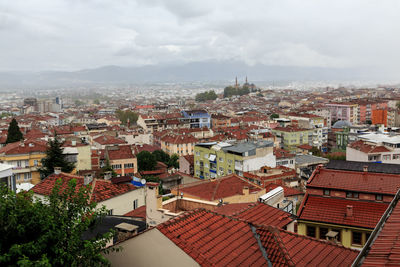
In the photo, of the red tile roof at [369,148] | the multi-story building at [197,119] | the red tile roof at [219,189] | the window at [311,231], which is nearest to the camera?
the window at [311,231]

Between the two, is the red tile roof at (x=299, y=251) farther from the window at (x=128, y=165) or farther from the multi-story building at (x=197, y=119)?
the multi-story building at (x=197, y=119)

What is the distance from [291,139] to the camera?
161 ft

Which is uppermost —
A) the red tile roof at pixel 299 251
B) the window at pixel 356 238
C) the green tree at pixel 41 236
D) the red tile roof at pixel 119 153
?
the green tree at pixel 41 236

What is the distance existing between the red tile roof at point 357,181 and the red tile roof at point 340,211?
0.36 meters

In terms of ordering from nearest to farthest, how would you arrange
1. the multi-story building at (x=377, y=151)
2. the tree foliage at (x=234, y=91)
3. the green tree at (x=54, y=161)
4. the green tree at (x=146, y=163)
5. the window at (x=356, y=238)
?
1. the window at (x=356, y=238)
2. the green tree at (x=54, y=161)
3. the multi-story building at (x=377, y=151)
4. the green tree at (x=146, y=163)
5. the tree foliage at (x=234, y=91)

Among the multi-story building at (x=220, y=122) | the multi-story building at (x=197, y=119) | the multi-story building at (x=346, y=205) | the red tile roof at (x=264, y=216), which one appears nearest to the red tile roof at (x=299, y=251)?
the red tile roof at (x=264, y=216)

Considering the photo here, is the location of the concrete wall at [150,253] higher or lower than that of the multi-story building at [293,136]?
higher

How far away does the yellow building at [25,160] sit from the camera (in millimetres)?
23141

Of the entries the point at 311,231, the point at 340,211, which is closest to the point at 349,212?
the point at 340,211

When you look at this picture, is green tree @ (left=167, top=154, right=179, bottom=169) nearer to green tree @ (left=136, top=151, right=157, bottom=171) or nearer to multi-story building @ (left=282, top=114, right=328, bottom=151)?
green tree @ (left=136, top=151, right=157, bottom=171)

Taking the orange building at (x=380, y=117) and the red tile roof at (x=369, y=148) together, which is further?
the orange building at (x=380, y=117)

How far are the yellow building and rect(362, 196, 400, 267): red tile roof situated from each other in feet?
71.2

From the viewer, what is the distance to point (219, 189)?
16688 mm

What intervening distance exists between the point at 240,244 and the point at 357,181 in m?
7.33
